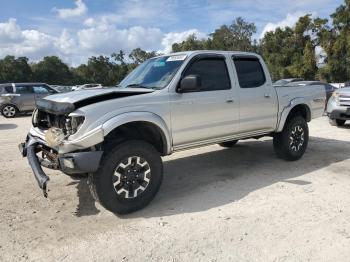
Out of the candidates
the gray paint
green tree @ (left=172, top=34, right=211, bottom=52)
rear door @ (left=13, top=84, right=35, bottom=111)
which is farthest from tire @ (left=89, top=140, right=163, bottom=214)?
green tree @ (left=172, top=34, right=211, bottom=52)

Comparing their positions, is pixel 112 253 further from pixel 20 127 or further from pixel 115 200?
pixel 20 127

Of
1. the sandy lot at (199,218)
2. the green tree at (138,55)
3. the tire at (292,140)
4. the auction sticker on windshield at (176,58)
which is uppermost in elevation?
the green tree at (138,55)

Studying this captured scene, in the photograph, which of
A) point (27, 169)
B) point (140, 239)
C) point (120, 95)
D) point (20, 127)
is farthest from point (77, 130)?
point (20, 127)

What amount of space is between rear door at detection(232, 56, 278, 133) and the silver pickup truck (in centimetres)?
2

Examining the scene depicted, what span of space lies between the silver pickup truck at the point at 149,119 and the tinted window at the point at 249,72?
18 mm

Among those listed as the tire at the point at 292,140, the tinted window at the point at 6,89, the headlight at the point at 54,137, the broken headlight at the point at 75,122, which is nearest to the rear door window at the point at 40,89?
the tinted window at the point at 6,89

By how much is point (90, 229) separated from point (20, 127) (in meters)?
9.99

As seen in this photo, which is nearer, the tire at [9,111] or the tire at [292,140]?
the tire at [292,140]

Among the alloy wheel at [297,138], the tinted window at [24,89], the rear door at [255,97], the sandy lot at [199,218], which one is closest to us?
the sandy lot at [199,218]

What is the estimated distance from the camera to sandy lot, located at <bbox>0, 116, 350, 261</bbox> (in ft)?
12.0

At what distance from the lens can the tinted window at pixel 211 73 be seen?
550 cm

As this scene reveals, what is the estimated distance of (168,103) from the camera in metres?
4.95

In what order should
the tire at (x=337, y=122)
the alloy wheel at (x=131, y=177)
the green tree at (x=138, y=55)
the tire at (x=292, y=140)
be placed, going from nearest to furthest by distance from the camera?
the alloy wheel at (x=131, y=177) → the tire at (x=292, y=140) → the tire at (x=337, y=122) → the green tree at (x=138, y=55)

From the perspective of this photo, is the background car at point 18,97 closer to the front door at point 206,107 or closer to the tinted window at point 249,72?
the tinted window at point 249,72
